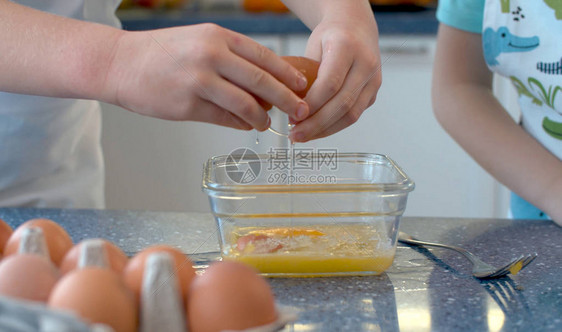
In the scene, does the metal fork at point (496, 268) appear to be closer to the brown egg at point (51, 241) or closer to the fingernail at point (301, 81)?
the fingernail at point (301, 81)

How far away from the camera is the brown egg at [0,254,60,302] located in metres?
0.45

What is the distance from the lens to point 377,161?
0.84 metres

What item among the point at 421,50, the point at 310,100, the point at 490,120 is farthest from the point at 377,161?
the point at 421,50

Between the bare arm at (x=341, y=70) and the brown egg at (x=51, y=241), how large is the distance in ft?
0.94

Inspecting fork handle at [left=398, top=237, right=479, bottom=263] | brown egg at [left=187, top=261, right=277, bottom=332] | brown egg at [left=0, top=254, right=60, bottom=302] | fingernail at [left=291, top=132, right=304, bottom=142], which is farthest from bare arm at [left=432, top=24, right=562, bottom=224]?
brown egg at [left=0, top=254, right=60, bottom=302]

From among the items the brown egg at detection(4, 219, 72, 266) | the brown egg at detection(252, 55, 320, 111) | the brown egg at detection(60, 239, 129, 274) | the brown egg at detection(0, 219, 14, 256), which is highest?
the brown egg at detection(252, 55, 320, 111)

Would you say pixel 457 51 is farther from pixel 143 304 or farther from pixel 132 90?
pixel 143 304

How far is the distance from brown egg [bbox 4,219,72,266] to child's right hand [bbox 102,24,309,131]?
0.49ft

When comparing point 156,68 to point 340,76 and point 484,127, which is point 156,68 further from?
point 484,127

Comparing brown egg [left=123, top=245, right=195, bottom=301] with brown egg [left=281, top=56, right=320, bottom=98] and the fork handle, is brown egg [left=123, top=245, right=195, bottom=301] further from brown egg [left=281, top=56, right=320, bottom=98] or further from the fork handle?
the fork handle

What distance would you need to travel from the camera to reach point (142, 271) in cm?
48

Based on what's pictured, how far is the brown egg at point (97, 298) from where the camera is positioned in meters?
0.43

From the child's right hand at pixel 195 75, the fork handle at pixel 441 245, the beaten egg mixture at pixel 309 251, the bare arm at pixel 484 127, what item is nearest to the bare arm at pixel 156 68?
the child's right hand at pixel 195 75

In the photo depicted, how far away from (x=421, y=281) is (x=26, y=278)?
A: 436 millimetres
